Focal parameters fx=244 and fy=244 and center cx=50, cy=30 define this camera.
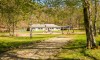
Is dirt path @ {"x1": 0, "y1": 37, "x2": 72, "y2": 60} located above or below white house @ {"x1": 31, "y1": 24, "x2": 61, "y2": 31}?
below

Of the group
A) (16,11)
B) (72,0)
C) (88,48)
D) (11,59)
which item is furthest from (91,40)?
(11,59)

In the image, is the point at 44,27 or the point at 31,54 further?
the point at 44,27

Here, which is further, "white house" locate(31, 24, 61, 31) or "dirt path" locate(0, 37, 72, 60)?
"white house" locate(31, 24, 61, 31)

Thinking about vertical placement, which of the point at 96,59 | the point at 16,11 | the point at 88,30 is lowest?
the point at 96,59

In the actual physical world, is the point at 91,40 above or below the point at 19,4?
below

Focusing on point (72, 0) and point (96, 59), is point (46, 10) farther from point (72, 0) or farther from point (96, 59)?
point (96, 59)

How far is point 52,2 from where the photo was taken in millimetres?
21984

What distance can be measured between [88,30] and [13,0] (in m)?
7.17

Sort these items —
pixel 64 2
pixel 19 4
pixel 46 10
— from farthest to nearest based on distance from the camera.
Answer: pixel 46 10 → pixel 64 2 → pixel 19 4

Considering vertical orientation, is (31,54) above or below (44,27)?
below

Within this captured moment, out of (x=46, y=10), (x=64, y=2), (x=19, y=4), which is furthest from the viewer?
(x=46, y=10)

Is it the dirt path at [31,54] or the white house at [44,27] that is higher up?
the white house at [44,27]

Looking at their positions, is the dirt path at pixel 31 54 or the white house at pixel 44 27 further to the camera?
the white house at pixel 44 27

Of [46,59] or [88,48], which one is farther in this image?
[88,48]
